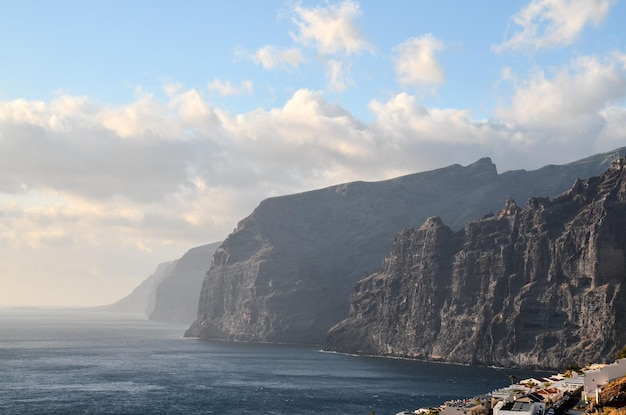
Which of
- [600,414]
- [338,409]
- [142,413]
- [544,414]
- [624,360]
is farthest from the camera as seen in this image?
[338,409]

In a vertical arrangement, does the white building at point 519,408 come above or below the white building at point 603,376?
below

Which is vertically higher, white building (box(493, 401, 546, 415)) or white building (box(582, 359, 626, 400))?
white building (box(582, 359, 626, 400))

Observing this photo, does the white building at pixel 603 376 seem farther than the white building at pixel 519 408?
Yes

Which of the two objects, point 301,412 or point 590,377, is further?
point 301,412

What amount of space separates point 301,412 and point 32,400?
68.3 m

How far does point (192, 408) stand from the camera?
607 ft

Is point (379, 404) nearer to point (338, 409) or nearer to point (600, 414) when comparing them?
point (338, 409)

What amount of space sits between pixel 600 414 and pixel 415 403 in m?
99.1

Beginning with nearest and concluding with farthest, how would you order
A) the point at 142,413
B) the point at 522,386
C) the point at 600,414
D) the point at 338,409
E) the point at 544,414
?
the point at 600,414, the point at 544,414, the point at 522,386, the point at 142,413, the point at 338,409

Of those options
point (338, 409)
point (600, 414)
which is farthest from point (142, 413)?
point (600, 414)

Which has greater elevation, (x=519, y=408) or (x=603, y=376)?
(x=603, y=376)

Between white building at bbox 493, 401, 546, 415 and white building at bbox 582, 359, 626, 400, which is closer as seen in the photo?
white building at bbox 493, 401, 546, 415

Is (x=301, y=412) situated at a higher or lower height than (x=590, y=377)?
lower

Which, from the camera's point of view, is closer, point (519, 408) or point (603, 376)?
point (519, 408)
